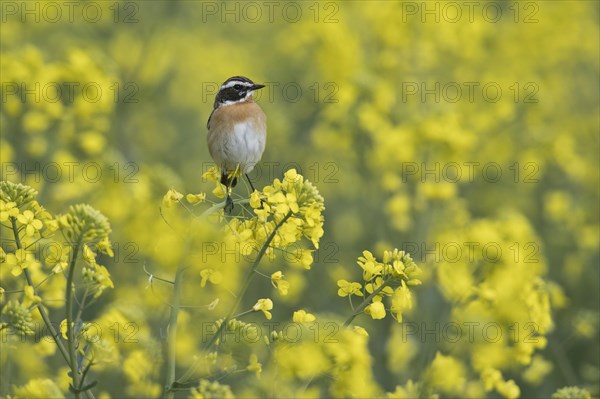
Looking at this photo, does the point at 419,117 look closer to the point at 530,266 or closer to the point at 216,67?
the point at 530,266

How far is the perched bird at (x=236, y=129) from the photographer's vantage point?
17.8 ft

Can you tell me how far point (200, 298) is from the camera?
22.3 ft

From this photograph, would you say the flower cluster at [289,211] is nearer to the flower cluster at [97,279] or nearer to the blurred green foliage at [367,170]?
the blurred green foliage at [367,170]

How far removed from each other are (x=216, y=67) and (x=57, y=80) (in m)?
6.40

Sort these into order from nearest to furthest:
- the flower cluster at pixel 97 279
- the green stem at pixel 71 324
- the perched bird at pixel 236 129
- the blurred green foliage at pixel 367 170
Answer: the green stem at pixel 71 324 < the flower cluster at pixel 97 279 < the blurred green foliage at pixel 367 170 < the perched bird at pixel 236 129

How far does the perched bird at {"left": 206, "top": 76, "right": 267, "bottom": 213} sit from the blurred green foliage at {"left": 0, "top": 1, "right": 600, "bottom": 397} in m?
0.60

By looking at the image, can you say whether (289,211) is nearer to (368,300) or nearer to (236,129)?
(368,300)

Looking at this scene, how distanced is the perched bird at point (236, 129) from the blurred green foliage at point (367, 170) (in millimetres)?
603

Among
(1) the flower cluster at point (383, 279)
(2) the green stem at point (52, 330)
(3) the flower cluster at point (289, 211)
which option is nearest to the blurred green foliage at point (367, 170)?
(1) the flower cluster at point (383, 279)

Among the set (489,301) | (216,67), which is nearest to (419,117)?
(489,301)

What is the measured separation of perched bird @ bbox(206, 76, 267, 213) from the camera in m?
5.43

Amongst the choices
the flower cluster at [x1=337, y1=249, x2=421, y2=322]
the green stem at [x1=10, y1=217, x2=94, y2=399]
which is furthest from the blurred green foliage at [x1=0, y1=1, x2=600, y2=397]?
the green stem at [x1=10, y1=217, x2=94, y2=399]

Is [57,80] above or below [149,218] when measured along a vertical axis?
above

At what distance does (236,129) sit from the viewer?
548 centimetres
